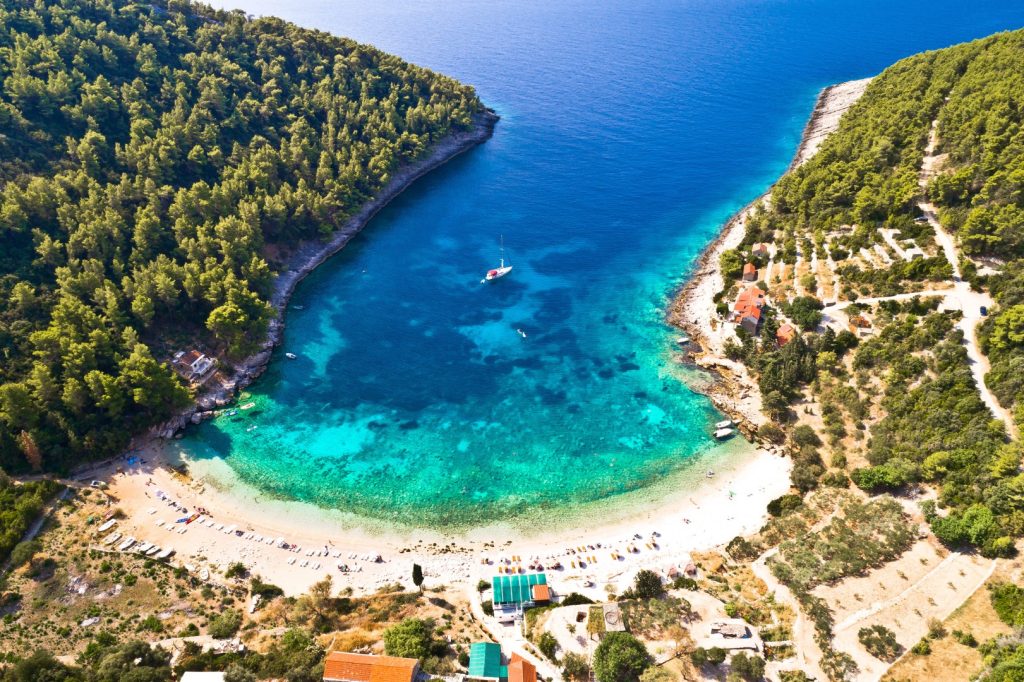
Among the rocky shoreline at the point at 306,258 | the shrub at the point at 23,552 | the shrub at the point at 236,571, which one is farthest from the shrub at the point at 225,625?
the rocky shoreline at the point at 306,258

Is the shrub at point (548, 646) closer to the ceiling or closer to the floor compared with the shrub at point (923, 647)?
closer to the floor

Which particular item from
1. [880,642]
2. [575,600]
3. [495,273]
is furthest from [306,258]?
[880,642]

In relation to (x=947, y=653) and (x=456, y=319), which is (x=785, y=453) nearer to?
(x=947, y=653)

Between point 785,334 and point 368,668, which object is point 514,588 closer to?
point 368,668

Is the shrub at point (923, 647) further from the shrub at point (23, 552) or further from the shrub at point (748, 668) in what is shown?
the shrub at point (23, 552)

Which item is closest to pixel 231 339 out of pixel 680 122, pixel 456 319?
pixel 456 319
